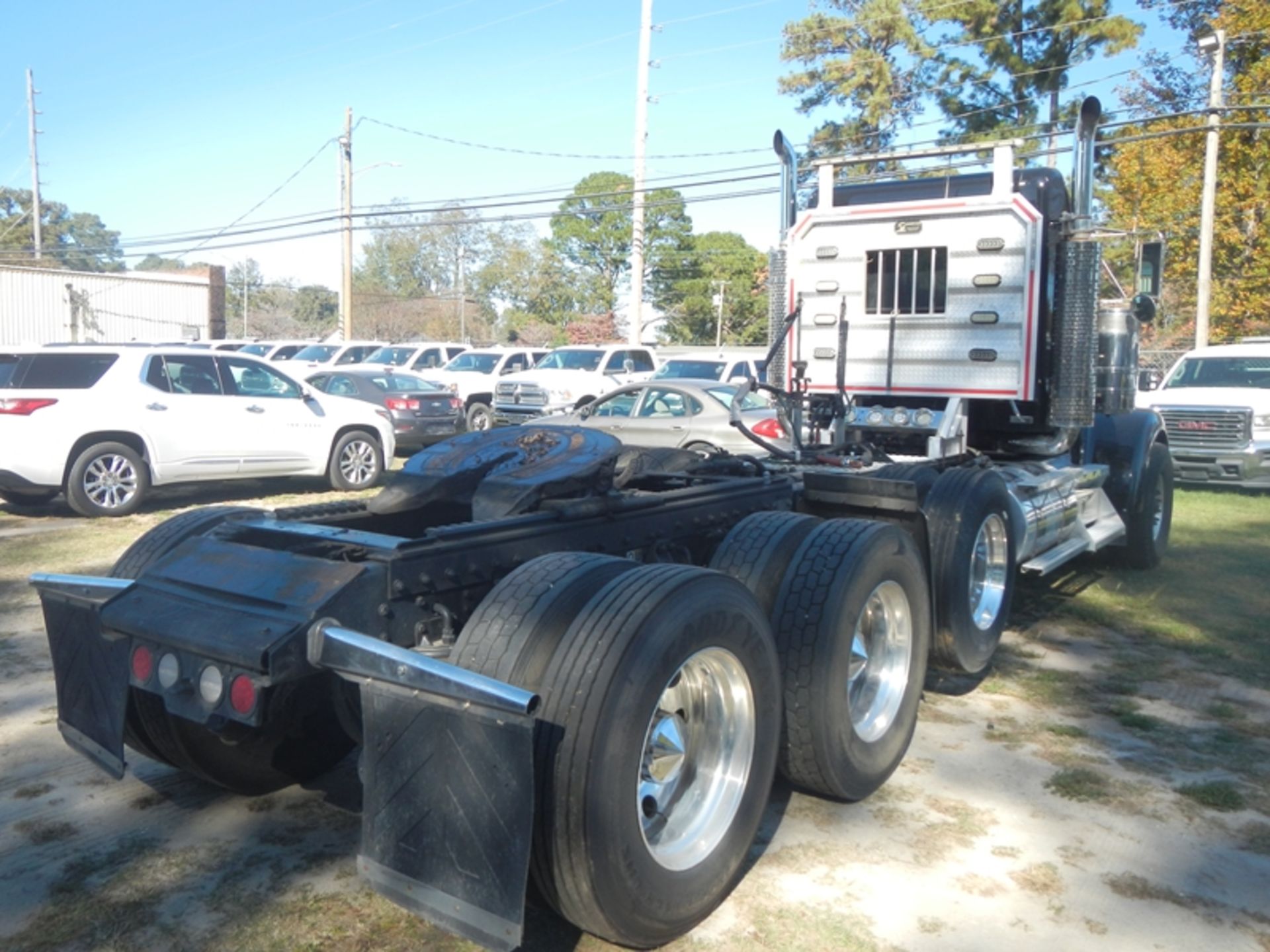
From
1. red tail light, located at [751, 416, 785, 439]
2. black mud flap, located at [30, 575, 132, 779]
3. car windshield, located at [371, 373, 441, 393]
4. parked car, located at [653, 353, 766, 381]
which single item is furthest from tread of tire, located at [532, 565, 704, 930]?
parked car, located at [653, 353, 766, 381]

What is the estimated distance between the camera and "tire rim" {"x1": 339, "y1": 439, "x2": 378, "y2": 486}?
13633 millimetres

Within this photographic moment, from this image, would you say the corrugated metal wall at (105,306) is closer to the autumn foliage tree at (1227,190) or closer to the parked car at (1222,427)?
the autumn foliage tree at (1227,190)

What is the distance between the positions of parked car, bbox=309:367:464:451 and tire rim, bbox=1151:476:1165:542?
1088cm

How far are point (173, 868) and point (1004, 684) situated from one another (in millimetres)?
4321

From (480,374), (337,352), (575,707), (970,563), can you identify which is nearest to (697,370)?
(480,374)

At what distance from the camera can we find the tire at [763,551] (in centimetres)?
425

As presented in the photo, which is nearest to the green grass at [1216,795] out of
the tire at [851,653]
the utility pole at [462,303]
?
the tire at [851,653]

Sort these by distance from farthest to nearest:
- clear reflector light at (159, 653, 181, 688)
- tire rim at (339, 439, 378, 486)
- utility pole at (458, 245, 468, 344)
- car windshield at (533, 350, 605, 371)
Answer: utility pole at (458, 245, 468, 344) → car windshield at (533, 350, 605, 371) → tire rim at (339, 439, 378, 486) → clear reflector light at (159, 653, 181, 688)

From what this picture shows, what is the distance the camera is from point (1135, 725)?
5.41 m

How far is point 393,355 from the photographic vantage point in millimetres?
25969

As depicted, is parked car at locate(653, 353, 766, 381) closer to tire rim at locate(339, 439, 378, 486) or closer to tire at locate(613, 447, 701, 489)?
tire rim at locate(339, 439, 378, 486)

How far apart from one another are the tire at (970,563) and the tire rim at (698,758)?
229 cm

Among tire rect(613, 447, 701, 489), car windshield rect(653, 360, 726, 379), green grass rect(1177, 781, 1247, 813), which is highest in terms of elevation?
car windshield rect(653, 360, 726, 379)

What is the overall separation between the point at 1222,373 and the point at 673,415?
806cm
